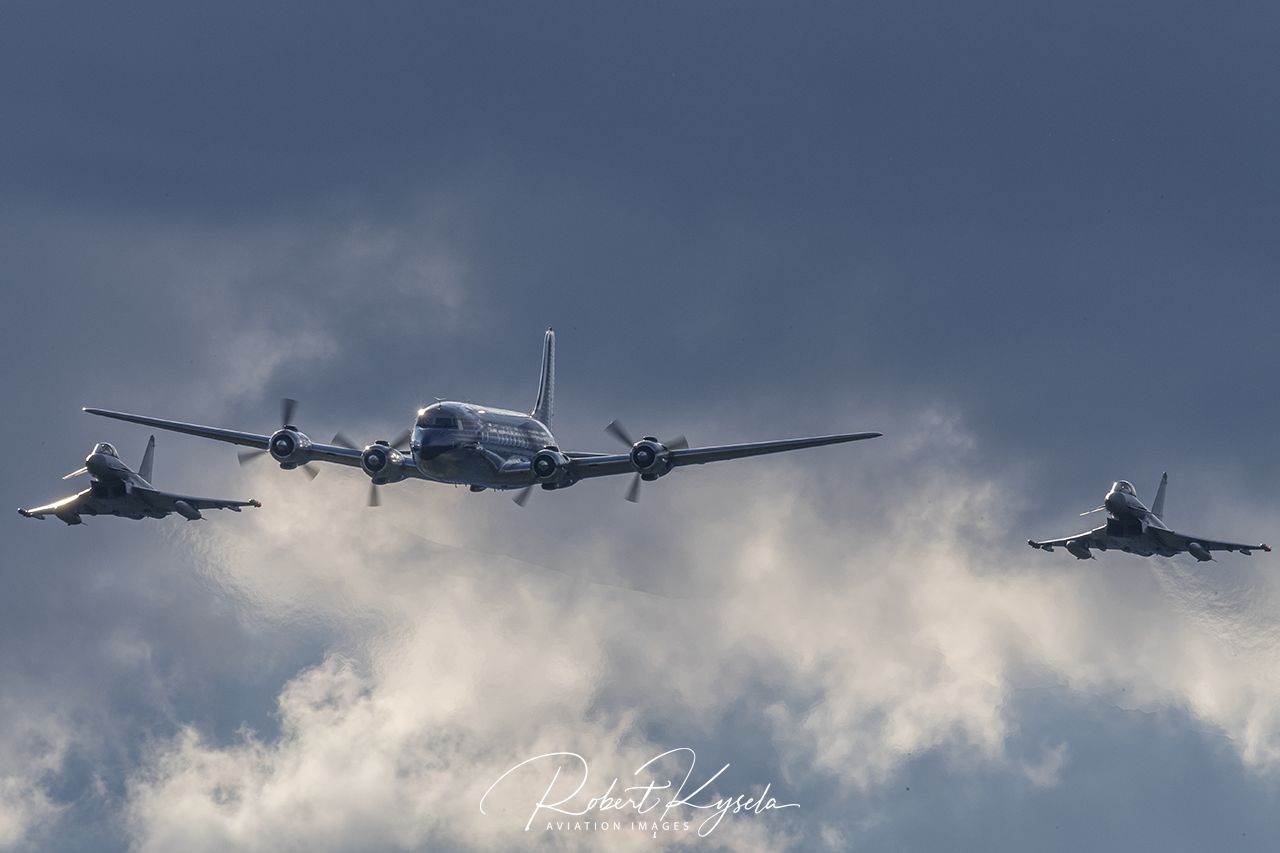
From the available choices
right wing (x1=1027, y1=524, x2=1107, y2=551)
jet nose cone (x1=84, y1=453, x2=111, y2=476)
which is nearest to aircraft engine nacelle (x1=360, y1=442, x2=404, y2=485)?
jet nose cone (x1=84, y1=453, x2=111, y2=476)

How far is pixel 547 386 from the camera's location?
145 metres

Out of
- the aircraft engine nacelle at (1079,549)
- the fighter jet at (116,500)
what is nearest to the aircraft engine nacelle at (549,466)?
the fighter jet at (116,500)

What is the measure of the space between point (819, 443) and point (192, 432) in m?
43.6

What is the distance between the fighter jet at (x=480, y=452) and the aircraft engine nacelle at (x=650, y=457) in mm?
63

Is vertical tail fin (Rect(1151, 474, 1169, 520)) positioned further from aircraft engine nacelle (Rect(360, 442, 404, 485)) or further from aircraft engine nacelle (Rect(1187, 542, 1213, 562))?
aircraft engine nacelle (Rect(360, 442, 404, 485))

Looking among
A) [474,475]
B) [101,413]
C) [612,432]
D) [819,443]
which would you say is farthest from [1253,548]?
[101,413]

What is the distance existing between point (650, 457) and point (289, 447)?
1004 inches

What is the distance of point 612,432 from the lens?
11312 centimetres

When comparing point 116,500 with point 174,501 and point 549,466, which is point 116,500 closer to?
point 174,501

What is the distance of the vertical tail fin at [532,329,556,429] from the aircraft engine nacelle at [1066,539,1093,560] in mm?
41805

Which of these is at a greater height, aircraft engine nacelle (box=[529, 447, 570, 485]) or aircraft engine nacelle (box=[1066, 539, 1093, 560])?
aircraft engine nacelle (box=[1066, 539, 1093, 560])

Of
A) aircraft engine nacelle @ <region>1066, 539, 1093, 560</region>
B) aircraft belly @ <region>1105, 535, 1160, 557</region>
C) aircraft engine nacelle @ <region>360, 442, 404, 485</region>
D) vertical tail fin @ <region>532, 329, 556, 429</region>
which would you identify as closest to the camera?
aircraft engine nacelle @ <region>360, 442, 404, 485</region>

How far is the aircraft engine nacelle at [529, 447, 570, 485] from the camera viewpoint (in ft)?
377

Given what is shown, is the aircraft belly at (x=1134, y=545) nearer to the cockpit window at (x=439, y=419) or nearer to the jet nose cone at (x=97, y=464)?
the cockpit window at (x=439, y=419)
